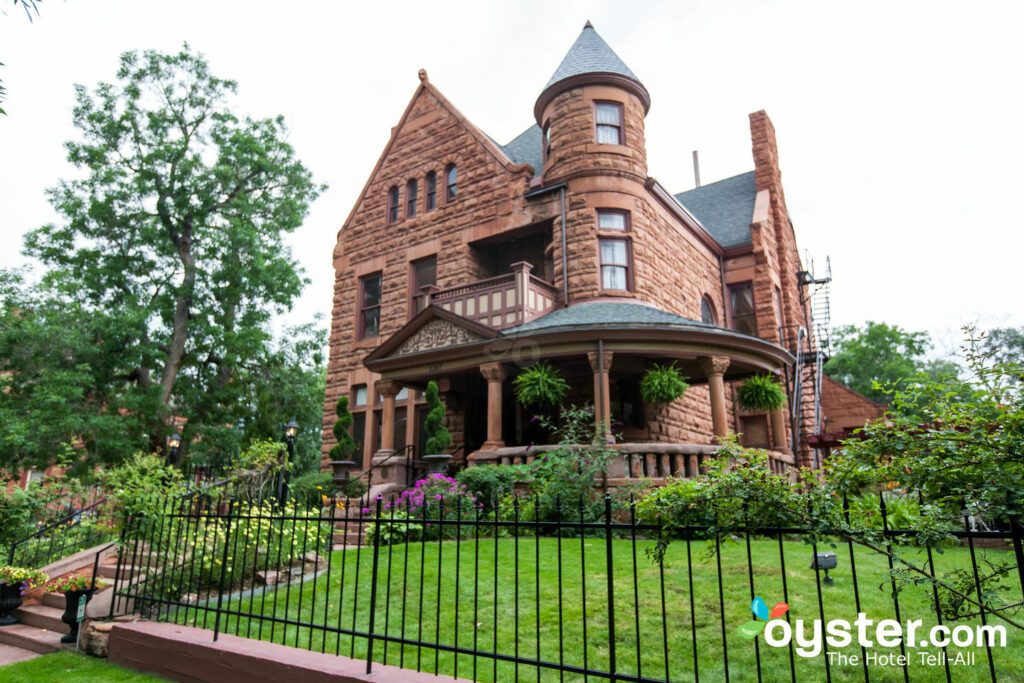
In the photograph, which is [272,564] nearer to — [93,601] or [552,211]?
[93,601]

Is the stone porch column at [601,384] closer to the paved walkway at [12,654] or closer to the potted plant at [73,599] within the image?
the potted plant at [73,599]

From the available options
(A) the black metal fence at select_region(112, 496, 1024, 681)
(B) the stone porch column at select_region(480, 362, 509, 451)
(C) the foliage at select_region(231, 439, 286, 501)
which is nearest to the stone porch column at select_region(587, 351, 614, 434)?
(B) the stone porch column at select_region(480, 362, 509, 451)

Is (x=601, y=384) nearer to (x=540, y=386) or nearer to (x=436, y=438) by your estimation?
(x=540, y=386)

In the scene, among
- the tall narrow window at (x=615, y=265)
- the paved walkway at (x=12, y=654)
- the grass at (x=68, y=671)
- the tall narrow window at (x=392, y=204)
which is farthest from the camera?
the tall narrow window at (x=392, y=204)

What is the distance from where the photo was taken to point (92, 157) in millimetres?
25438

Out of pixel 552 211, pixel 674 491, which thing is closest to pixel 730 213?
pixel 552 211

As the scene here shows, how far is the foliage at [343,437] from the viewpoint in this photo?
1681 cm

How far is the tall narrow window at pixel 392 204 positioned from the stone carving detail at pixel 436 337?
7169 millimetres

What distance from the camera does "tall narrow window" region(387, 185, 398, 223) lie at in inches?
859

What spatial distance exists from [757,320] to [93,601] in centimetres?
1922

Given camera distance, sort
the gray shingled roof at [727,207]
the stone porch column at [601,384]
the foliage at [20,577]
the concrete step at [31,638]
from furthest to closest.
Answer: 1. the gray shingled roof at [727,207]
2. the stone porch column at [601,384]
3. the foliage at [20,577]
4. the concrete step at [31,638]

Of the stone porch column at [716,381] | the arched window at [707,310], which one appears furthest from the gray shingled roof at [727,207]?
the stone porch column at [716,381]

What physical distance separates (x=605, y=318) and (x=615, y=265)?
2829mm

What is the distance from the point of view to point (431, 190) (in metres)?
21.0
